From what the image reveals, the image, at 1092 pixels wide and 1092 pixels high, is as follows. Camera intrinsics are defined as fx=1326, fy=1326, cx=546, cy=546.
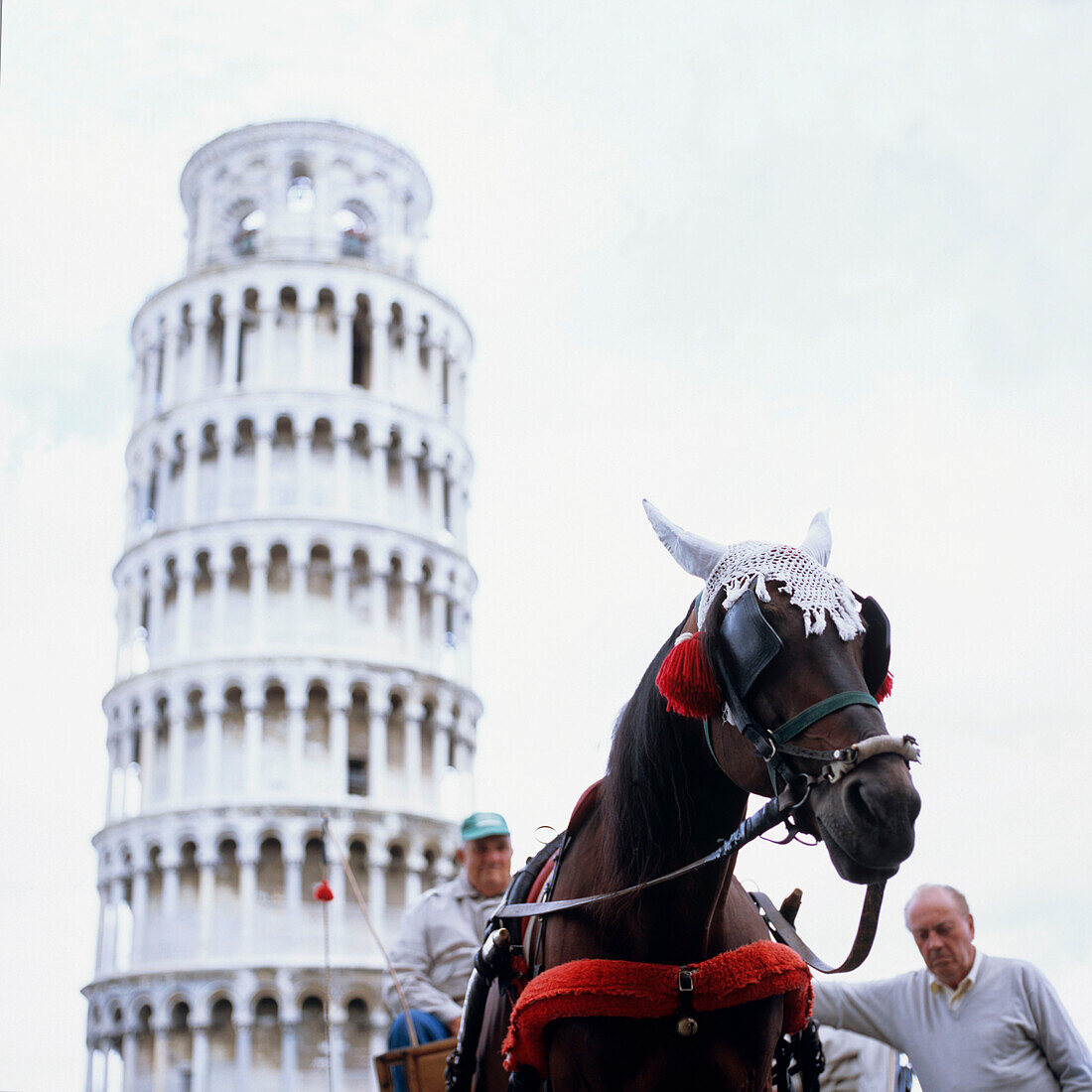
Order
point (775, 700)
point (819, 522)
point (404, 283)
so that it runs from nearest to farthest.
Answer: point (775, 700) < point (819, 522) < point (404, 283)

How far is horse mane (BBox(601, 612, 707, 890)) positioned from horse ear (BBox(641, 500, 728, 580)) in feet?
0.48

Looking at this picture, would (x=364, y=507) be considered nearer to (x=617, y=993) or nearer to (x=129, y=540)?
(x=129, y=540)

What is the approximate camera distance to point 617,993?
2752mm

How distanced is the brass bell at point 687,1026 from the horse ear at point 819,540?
100cm

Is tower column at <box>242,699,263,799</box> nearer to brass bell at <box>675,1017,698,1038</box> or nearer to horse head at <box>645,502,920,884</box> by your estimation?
brass bell at <box>675,1017,698,1038</box>

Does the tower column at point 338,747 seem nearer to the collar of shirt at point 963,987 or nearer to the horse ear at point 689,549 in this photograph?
the collar of shirt at point 963,987

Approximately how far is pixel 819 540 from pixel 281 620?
3111 centimetres

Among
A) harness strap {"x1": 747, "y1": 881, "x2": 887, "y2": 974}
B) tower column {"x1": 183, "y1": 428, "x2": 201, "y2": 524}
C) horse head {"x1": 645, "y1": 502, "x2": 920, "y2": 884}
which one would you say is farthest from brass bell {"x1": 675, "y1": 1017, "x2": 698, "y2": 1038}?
tower column {"x1": 183, "y1": 428, "x2": 201, "y2": 524}

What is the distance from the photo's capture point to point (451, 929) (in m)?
5.21

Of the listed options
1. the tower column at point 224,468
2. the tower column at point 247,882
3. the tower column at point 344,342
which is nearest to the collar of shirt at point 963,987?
the tower column at point 247,882

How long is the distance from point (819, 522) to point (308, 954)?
28.9 metres

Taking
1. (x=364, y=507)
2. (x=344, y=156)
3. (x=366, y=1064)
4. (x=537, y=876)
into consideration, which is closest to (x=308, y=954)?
(x=366, y=1064)

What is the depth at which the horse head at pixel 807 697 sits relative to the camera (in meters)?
2.31

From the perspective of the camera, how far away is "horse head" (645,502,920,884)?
7.59 ft
